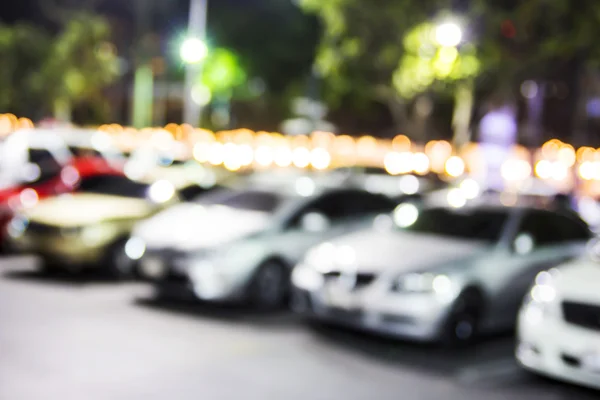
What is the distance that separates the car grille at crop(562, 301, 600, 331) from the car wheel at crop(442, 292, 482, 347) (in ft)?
4.19

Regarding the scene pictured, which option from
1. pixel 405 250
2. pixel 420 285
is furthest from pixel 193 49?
pixel 420 285

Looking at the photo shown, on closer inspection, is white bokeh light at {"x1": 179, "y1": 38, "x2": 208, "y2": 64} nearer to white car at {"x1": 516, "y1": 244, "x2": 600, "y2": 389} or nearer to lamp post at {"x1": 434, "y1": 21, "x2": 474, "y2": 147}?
lamp post at {"x1": 434, "y1": 21, "x2": 474, "y2": 147}

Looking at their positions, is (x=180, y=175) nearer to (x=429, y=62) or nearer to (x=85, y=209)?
(x=85, y=209)

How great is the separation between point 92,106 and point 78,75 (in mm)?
3878

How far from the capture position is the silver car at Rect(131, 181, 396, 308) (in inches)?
364

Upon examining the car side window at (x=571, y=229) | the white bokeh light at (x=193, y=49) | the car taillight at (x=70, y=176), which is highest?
the white bokeh light at (x=193, y=49)

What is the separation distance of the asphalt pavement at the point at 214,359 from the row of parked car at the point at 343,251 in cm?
28

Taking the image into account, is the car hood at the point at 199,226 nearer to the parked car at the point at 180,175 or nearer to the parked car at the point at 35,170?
the parked car at the point at 180,175

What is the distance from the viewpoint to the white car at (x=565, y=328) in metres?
6.57

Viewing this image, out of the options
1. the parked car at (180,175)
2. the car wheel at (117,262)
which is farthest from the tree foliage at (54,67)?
the car wheel at (117,262)

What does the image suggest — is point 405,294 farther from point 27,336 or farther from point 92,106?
point 92,106

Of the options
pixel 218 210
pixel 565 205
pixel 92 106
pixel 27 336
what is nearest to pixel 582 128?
pixel 92 106

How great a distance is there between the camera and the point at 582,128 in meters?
45.4

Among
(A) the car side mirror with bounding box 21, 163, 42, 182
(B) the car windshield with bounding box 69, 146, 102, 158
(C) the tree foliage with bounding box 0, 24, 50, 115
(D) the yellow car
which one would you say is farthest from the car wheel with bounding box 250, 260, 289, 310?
(C) the tree foliage with bounding box 0, 24, 50, 115
